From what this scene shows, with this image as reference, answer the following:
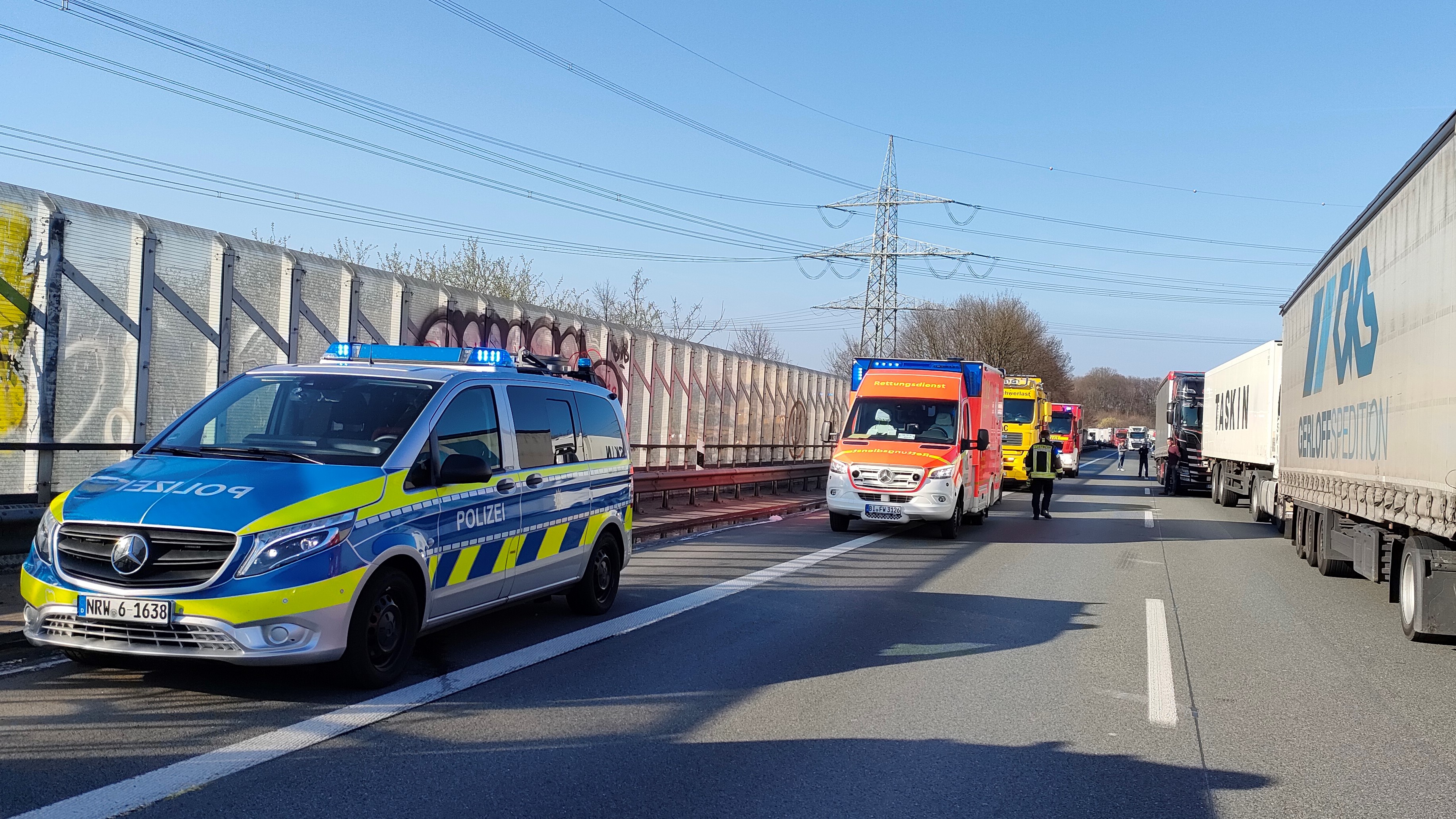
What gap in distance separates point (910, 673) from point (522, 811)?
3616 millimetres

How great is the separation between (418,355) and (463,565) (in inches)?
73.6

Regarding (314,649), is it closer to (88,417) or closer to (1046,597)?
(88,417)

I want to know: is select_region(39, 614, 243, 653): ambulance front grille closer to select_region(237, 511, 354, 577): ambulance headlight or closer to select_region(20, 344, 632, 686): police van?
select_region(20, 344, 632, 686): police van

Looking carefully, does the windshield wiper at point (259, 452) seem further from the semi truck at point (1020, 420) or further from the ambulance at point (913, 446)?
the semi truck at point (1020, 420)

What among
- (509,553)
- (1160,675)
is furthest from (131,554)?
(1160,675)

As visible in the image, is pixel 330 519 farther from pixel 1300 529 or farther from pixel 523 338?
pixel 1300 529

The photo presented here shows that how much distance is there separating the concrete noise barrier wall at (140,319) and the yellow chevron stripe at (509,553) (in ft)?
15.4

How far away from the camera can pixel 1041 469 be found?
22562 millimetres

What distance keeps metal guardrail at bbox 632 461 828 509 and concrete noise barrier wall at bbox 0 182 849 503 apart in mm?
3319

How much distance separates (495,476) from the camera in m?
7.45

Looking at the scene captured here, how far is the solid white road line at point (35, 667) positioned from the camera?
6379 mm

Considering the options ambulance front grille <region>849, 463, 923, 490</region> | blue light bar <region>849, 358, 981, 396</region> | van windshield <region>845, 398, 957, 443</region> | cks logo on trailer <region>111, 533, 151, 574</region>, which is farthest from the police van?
blue light bar <region>849, 358, 981, 396</region>

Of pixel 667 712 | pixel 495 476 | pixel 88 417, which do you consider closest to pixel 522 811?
pixel 667 712

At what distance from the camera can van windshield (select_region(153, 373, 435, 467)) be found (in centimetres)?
664
